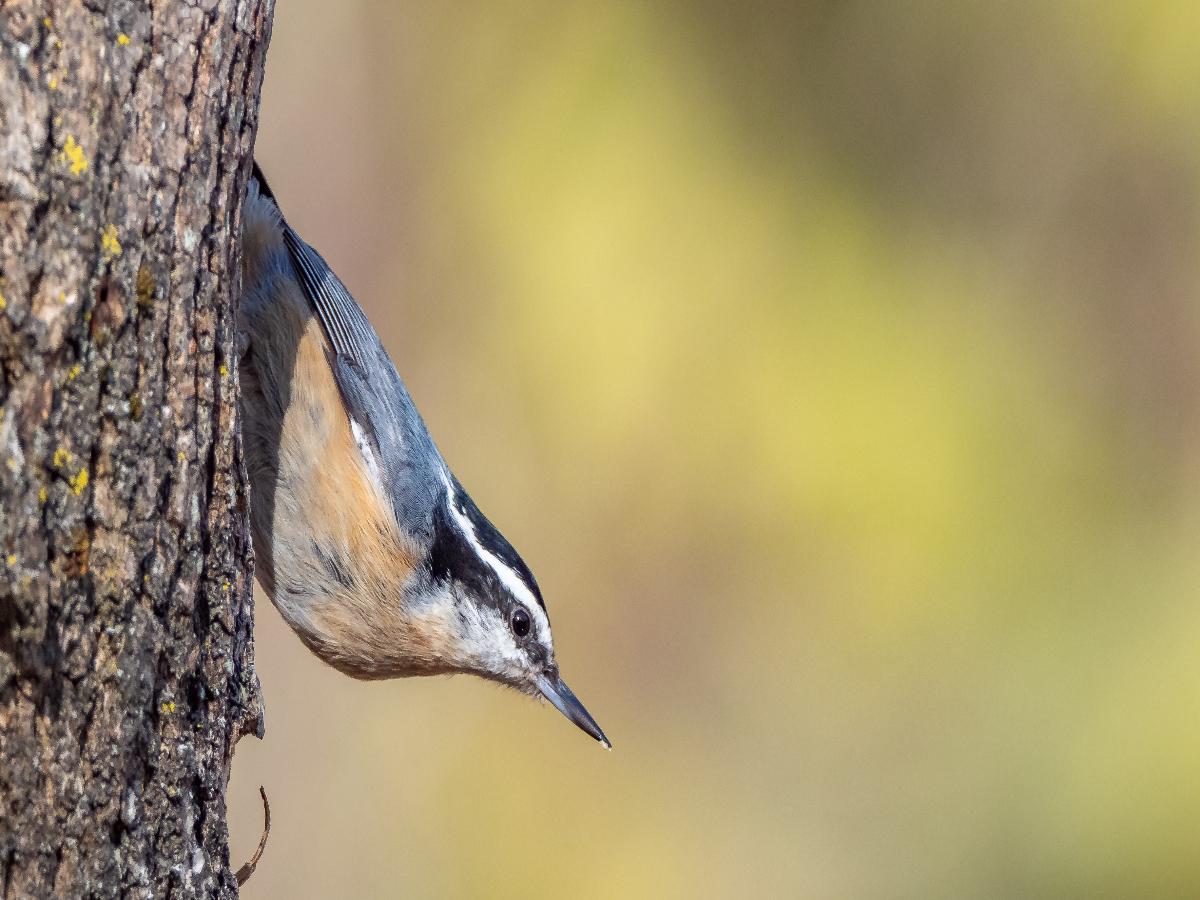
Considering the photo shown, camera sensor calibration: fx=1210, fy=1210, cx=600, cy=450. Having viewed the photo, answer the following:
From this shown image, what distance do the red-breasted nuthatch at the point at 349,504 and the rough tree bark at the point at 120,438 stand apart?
3.44 ft

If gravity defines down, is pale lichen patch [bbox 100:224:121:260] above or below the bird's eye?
above

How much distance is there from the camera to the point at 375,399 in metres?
3.13

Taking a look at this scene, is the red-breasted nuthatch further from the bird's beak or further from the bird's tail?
the bird's beak

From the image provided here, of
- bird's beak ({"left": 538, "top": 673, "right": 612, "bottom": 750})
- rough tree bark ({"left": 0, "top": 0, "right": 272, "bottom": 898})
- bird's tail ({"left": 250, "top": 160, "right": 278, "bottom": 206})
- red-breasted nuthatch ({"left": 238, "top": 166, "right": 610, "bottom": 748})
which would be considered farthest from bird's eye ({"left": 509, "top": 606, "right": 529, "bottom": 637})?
rough tree bark ({"left": 0, "top": 0, "right": 272, "bottom": 898})

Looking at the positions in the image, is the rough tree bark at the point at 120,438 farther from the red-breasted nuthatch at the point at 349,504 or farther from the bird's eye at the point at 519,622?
the bird's eye at the point at 519,622

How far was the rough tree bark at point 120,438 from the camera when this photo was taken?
156cm

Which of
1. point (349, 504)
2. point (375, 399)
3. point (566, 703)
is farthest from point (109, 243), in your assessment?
point (566, 703)

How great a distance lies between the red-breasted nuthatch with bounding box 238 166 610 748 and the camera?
295 cm

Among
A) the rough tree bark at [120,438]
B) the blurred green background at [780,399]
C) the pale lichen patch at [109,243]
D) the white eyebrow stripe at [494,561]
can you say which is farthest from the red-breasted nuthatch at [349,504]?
the blurred green background at [780,399]

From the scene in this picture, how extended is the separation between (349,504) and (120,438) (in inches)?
51.2

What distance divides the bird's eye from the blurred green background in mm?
2464

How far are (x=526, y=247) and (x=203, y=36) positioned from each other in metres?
4.01

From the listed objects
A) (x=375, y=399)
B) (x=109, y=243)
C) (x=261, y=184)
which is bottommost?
(x=109, y=243)

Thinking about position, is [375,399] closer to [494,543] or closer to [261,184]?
[494,543]
